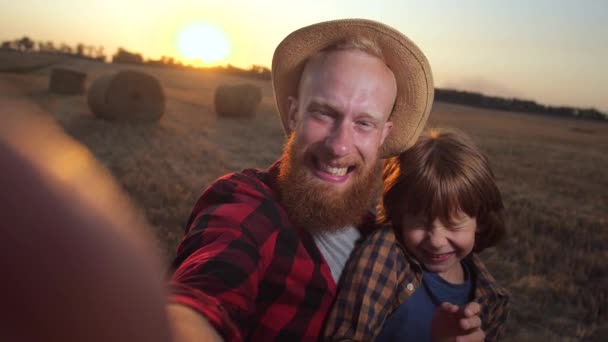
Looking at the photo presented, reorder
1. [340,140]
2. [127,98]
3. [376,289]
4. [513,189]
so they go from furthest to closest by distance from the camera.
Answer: [127,98]
[513,189]
[340,140]
[376,289]

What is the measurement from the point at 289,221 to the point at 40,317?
1.69 metres

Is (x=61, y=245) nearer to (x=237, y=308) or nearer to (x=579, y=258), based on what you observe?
(x=237, y=308)

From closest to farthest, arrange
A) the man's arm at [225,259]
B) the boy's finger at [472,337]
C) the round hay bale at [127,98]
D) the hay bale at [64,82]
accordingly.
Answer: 1. the man's arm at [225,259]
2. the boy's finger at [472,337]
3. the round hay bale at [127,98]
4. the hay bale at [64,82]

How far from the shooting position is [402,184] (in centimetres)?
226

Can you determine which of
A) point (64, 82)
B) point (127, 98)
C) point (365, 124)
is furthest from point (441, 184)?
point (64, 82)

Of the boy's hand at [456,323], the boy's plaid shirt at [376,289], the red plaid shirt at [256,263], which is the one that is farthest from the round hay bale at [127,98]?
the boy's hand at [456,323]

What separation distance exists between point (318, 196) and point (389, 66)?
0.71 m

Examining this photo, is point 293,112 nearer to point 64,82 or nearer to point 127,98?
point 127,98

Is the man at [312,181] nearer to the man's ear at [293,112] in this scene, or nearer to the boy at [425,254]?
the man's ear at [293,112]

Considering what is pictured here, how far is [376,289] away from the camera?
6.51ft

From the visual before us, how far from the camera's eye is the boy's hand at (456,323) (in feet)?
5.71

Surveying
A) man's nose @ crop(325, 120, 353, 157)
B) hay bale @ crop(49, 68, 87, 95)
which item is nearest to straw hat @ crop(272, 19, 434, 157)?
man's nose @ crop(325, 120, 353, 157)

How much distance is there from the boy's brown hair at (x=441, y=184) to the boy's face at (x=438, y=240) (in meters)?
0.03

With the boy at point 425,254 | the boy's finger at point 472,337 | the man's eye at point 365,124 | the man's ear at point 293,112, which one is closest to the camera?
the boy's finger at point 472,337
